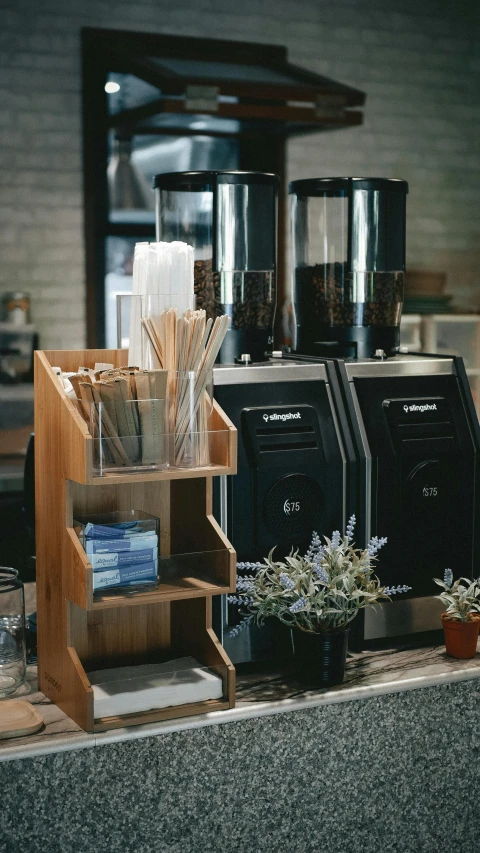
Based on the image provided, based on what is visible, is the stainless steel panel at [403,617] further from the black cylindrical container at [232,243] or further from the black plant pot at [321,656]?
the black cylindrical container at [232,243]

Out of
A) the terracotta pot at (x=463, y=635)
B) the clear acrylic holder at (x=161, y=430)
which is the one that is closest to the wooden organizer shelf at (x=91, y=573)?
the clear acrylic holder at (x=161, y=430)

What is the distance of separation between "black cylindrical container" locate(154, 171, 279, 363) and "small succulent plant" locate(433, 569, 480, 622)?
669 mm

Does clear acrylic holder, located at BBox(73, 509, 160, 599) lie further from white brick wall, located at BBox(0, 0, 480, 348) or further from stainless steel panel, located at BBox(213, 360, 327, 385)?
white brick wall, located at BBox(0, 0, 480, 348)

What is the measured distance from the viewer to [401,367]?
7.70 feet

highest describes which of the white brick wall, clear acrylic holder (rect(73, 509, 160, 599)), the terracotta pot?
the white brick wall

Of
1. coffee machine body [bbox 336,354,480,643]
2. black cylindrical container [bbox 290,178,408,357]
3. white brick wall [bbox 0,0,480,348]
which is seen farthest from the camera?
white brick wall [bbox 0,0,480,348]

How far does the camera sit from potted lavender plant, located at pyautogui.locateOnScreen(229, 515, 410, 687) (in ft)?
6.64

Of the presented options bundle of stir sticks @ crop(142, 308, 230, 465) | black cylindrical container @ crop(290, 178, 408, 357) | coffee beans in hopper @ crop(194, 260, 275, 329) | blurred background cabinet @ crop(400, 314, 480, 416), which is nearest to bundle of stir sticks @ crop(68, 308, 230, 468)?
bundle of stir sticks @ crop(142, 308, 230, 465)

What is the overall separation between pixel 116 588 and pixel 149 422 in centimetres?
32

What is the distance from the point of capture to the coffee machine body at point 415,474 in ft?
7.39

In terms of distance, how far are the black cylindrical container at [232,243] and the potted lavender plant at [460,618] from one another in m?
0.69

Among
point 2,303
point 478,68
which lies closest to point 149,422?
point 2,303

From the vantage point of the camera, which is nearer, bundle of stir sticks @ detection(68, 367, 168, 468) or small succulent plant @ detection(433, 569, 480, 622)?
bundle of stir sticks @ detection(68, 367, 168, 468)

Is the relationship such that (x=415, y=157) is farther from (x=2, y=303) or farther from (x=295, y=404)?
(x=295, y=404)
